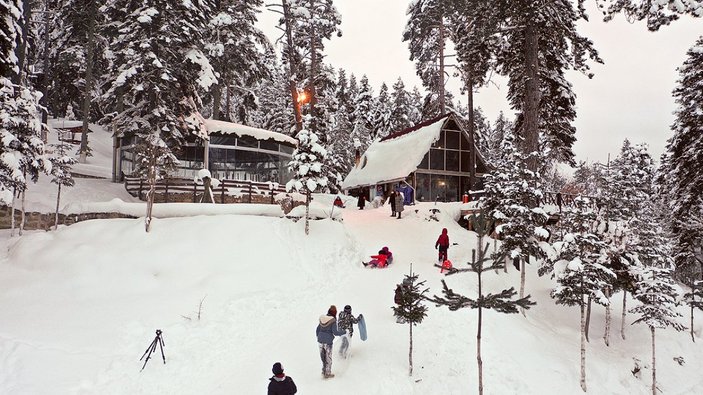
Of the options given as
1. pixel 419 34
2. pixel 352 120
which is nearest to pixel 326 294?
pixel 419 34

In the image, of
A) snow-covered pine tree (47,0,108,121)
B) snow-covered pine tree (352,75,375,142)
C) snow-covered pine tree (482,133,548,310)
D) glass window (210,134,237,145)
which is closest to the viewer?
snow-covered pine tree (482,133,548,310)

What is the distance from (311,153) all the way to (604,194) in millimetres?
12978

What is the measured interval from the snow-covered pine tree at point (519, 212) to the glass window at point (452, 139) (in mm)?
12819

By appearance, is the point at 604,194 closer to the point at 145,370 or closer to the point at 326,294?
the point at 326,294

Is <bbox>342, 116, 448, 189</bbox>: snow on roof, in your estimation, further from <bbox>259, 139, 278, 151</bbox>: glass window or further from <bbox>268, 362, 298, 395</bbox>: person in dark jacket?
<bbox>268, 362, 298, 395</bbox>: person in dark jacket

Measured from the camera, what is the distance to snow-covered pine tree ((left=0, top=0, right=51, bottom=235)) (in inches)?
533

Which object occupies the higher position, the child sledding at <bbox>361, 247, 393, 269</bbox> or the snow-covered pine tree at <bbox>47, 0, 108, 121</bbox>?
the snow-covered pine tree at <bbox>47, 0, 108, 121</bbox>

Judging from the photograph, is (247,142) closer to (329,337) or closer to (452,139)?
(452,139)

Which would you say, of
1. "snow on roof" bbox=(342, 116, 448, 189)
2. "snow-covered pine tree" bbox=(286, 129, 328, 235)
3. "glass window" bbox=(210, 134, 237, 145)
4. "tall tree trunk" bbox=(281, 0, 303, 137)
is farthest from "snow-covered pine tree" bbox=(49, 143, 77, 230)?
"snow on roof" bbox=(342, 116, 448, 189)

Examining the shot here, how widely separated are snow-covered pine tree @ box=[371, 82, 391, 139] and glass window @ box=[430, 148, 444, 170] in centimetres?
2023

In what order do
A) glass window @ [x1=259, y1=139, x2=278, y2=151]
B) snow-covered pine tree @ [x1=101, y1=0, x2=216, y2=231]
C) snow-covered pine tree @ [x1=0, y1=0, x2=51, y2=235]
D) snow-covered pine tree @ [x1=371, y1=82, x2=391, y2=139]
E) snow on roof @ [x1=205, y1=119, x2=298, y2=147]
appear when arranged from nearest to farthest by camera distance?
snow-covered pine tree @ [x1=0, y1=0, x2=51, y2=235] < snow-covered pine tree @ [x1=101, y1=0, x2=216, y2=231] < snow on roof @ [x1=205, y1=119, x2=298, y2=147] < glass window @ [x1=259, y1=139, x2=278, y2=151] < snow-covered pine tree @ [x1=371, y1=82, x2=391, y2=139]

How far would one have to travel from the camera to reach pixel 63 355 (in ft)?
31.6

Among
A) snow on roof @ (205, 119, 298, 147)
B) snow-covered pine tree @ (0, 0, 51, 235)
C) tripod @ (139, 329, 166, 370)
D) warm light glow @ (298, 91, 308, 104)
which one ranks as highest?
warm light glow @ (298, 91, 308, 104)

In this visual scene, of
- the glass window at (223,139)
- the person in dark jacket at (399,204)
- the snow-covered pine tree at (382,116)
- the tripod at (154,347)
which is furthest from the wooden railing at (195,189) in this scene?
the snow-covered pine tree at (382,116)
